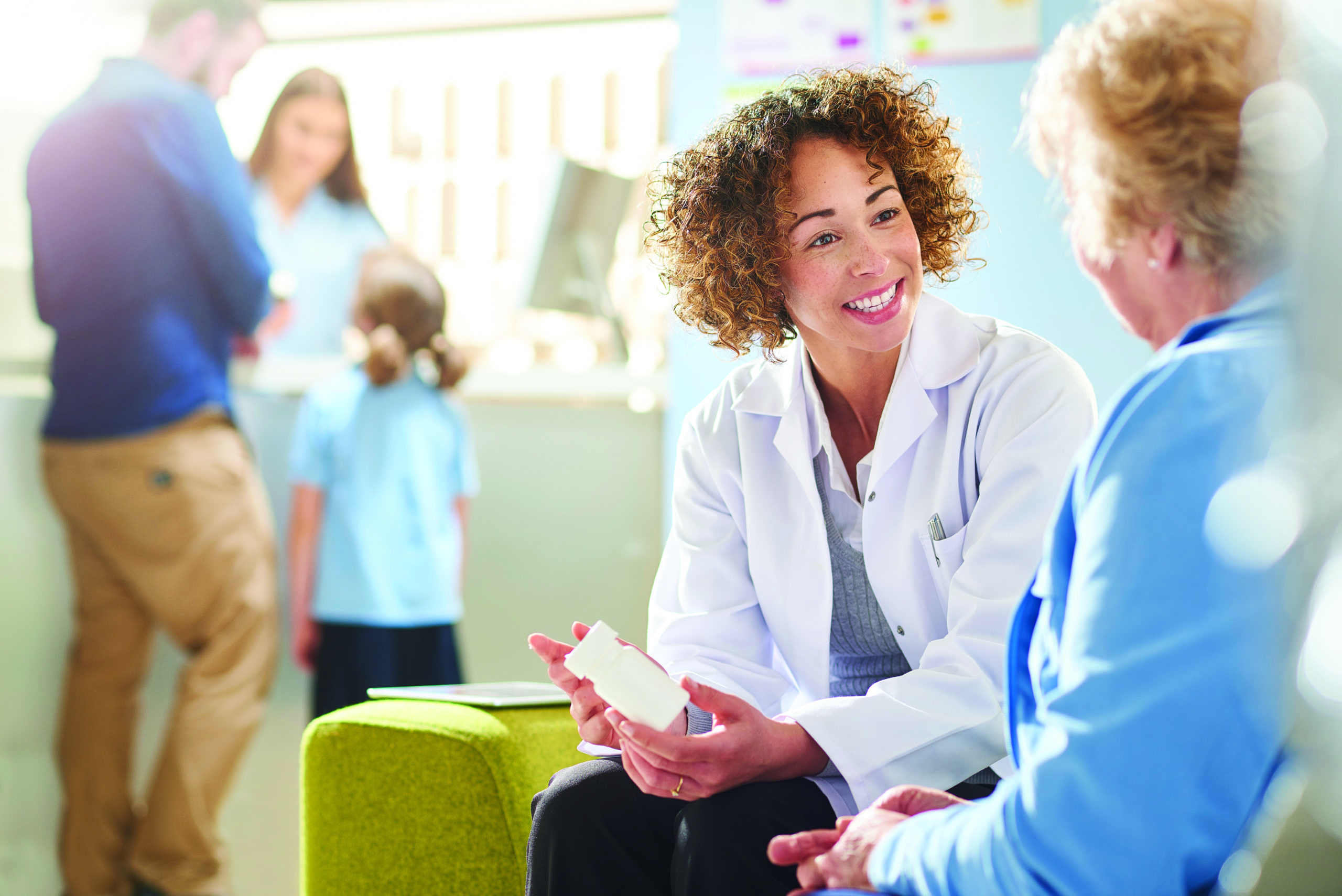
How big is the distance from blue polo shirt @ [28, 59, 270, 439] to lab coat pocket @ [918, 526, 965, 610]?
5.91ft

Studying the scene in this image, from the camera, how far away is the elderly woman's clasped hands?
796 millimetres

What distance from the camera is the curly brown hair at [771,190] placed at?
1.28 metres

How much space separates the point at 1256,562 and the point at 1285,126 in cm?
20

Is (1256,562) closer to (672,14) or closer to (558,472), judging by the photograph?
(558,472)

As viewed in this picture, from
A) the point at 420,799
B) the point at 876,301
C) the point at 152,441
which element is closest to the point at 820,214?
the point at 876,301

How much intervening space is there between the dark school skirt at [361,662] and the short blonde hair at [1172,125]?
7.15 ft

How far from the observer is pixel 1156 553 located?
0.59 m

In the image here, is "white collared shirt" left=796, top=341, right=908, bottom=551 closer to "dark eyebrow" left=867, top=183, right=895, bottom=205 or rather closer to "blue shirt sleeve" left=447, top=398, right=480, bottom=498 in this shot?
"dark eyebrow" left=867, top=183, right=895, bottom=205

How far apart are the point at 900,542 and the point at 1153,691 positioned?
→ 0.60 metres

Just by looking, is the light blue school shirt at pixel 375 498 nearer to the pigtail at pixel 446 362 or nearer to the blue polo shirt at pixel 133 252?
the pigtail at pixel 446 362

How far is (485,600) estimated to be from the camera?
9.02 feet

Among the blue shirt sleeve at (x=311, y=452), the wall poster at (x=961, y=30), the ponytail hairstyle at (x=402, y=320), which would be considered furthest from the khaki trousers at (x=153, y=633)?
the wall poster at (x=961, y=30)

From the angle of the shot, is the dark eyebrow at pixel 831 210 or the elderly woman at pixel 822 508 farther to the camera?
the dark eyebrow at pixel 831 210

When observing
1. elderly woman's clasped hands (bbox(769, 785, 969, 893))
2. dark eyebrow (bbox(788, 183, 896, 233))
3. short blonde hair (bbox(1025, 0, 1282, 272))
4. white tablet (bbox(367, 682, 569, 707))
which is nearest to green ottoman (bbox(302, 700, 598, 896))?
white tablet (bbox(367, 682, 569, 707))
